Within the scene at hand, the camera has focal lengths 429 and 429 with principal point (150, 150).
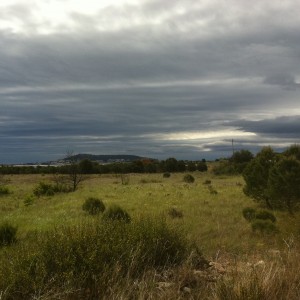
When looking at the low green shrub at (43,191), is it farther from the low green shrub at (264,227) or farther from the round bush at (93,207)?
the low green shrub at (264,227)

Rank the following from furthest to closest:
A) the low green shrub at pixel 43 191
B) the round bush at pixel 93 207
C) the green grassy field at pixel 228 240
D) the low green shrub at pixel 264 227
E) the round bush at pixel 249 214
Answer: the low green shrub at pixel 43 191, the round bush at pixel 93 207, the round bush at pixel 249 214, the low green shrub at pixel 264 227, the green grassy field at pixel 228 240

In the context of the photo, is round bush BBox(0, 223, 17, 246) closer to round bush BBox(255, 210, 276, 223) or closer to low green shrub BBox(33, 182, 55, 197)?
round bush BBox(255, 210, 276, 223)

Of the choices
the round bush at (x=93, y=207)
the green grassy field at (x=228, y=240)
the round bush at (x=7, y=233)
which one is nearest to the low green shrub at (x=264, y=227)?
the green grassy field at (x=228, y=240)

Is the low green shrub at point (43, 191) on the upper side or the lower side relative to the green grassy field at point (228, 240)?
lower

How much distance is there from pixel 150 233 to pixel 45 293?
269 cm

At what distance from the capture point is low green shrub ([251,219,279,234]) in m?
14.4

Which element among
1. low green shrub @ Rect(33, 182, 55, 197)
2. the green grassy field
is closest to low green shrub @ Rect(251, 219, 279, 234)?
the green grassy field

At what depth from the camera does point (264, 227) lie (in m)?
14.7

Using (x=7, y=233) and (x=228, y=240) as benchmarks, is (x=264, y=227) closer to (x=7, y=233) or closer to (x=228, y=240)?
(x=228, y=240)

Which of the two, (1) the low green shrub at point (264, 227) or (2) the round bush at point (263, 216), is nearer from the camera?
(1) the low green shrub at point (264, 227)

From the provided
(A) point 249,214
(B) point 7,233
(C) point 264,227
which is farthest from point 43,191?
(C) point 264,227

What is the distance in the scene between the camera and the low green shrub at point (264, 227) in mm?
14381

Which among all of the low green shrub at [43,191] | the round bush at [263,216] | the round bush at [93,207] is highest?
the round bush at [263,216]

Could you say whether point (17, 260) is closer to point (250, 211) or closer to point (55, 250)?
point (55, 250)
